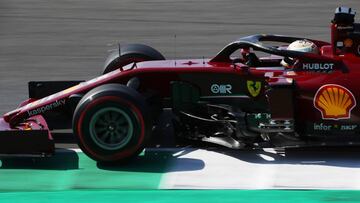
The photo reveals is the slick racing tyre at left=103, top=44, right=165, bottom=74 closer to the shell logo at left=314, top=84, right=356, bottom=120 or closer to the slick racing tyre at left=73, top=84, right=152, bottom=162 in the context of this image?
the slick racing tyre at left=73, top=84, right=152, bottom=162

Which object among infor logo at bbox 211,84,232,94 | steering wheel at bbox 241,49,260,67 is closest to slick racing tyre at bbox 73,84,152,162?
infor logo at bbox 211,84,232,94

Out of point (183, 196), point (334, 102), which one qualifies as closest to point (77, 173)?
point (183, 196)

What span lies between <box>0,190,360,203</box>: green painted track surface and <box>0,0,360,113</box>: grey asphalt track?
11.7 feet

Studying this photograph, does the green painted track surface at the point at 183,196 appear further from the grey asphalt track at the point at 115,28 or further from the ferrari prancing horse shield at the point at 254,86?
the grey asphalt track at the point at 115,28

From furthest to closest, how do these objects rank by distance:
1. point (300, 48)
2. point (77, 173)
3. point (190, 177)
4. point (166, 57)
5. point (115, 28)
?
point (115, 28) < point (166, 57) < point (300, 48) < point (77, 173) < point (190, 177)

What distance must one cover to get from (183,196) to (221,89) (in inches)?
61.2

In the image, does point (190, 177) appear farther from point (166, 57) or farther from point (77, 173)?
point (166, 57)

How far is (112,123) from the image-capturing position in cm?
788

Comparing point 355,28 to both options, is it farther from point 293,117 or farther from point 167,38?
point 167,38

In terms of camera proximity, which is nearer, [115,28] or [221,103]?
[221,103]

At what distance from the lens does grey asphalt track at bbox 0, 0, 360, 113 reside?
41.2ft

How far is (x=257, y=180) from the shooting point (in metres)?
7.54

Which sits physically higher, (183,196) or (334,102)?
(334,102)

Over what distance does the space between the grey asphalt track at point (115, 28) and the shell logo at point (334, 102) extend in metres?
4.25
